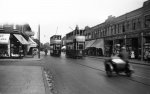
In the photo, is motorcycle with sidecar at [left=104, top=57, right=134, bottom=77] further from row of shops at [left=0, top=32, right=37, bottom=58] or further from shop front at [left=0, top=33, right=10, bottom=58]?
shop front at [left=0, top=33, right=10, bottom=58]

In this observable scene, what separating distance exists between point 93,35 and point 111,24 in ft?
44.0

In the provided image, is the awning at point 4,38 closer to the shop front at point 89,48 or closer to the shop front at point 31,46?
the shop front at point 31,46

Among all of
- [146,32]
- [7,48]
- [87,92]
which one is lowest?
[87,92]

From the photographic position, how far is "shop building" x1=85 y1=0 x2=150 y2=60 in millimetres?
33000

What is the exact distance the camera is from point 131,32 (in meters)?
36.4

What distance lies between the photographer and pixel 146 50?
1280 inches

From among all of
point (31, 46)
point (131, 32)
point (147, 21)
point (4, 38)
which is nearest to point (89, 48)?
point (31, 46)

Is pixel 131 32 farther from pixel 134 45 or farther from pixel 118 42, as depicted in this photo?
pixel 118 42

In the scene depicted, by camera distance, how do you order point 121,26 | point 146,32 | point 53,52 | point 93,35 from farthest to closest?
point 93,35 → point 53,52 → point 121,26 → point 146,32

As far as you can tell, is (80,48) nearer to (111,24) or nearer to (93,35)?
(111,24)

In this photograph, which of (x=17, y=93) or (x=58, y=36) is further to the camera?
(x=58, y=36)

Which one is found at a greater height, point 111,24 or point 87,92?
point 111,24

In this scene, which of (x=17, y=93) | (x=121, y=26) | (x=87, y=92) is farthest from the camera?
(x=121, y=26)

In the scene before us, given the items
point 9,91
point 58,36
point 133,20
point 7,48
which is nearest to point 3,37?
point 7,48
